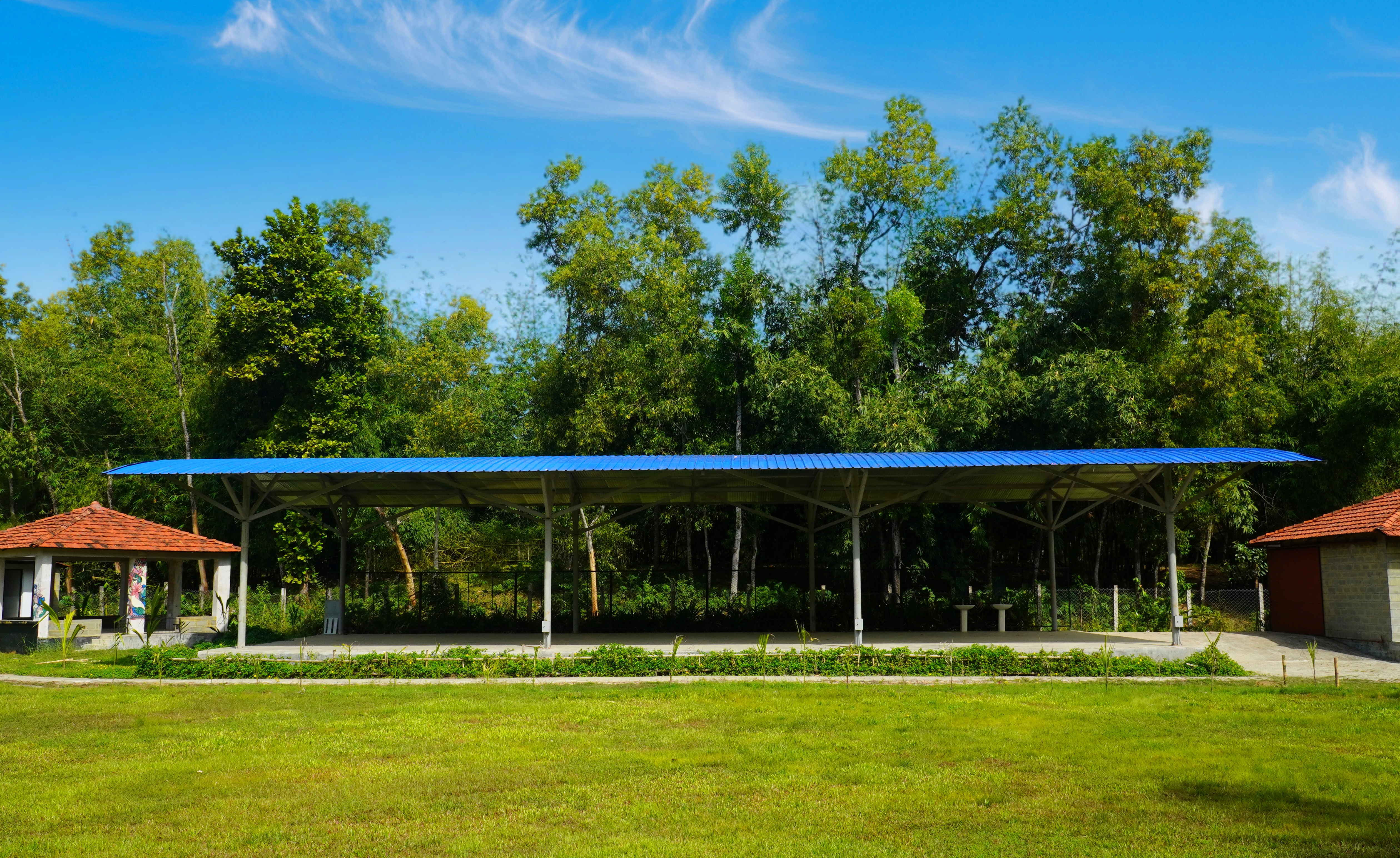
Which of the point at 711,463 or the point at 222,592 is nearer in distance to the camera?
→ the point at 711,463

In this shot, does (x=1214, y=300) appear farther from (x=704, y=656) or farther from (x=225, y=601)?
(x=225, y=601)

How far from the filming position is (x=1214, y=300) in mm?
26500

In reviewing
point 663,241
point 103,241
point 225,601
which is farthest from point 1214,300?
point 103,241

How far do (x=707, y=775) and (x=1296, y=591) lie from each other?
17.9 meters

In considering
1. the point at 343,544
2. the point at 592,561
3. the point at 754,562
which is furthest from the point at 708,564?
the point at 343,544

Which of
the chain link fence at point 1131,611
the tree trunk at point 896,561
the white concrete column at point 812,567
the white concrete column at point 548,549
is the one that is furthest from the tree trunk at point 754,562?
the white concrete column at point 548,549

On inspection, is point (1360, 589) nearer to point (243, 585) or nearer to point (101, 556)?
point (243, 585)

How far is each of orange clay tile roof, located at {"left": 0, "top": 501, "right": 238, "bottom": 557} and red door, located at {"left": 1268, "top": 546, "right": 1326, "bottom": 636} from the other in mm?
22564

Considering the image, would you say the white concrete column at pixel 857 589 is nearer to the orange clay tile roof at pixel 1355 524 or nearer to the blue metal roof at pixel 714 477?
the blue metal roof at pixel 714 477

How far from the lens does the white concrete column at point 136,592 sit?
71.6ft

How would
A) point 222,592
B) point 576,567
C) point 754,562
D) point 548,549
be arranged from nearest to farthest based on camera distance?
point 548,549 < point 576,567 < point 222,592 < point 754,562

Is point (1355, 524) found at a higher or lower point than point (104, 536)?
lower

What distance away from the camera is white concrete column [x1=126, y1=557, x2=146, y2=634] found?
71.6 feet

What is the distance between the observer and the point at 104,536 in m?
20.7
